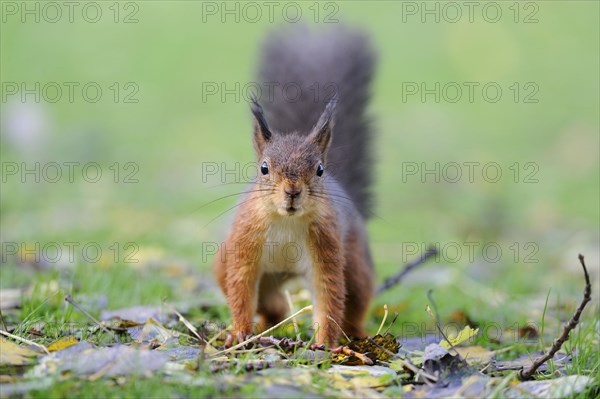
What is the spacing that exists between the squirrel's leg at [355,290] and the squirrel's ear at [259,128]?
442mm

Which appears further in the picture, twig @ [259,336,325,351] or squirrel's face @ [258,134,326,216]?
squirrel's face @ [258,134,326,216]

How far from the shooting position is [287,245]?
226 centimetres

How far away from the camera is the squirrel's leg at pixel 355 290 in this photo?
2549 mm

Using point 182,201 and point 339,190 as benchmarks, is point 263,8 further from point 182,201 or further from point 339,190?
point 339,190

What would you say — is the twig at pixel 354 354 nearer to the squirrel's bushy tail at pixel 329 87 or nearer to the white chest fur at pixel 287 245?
the white chest fur at pixel 287 245

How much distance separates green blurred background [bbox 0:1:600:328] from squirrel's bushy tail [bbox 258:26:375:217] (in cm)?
91

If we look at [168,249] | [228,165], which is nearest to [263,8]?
[228,165]

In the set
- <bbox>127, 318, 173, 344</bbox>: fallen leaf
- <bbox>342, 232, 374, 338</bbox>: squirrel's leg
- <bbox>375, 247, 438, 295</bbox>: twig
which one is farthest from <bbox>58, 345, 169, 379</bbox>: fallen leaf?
<bbox>375, 247, 438, 295</bbox>: twig

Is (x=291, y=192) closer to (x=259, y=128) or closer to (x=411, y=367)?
(x=259, y=128)

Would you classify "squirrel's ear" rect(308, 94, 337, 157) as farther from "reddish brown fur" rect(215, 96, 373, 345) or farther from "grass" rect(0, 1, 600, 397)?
"grass" rect(0, 1, 600, 397)

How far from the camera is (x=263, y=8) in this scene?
25.7ft

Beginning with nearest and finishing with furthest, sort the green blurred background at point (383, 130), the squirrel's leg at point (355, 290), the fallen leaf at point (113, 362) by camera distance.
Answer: the fallen leaf at point (113, 362) < the squirrel's leg at point (355, 290) < the green blurred background at point (383, 130)

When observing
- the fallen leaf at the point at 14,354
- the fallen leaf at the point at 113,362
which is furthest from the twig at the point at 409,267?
the fallen leaf at the point at 14,354

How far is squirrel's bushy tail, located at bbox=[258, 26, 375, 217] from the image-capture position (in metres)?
2.91
